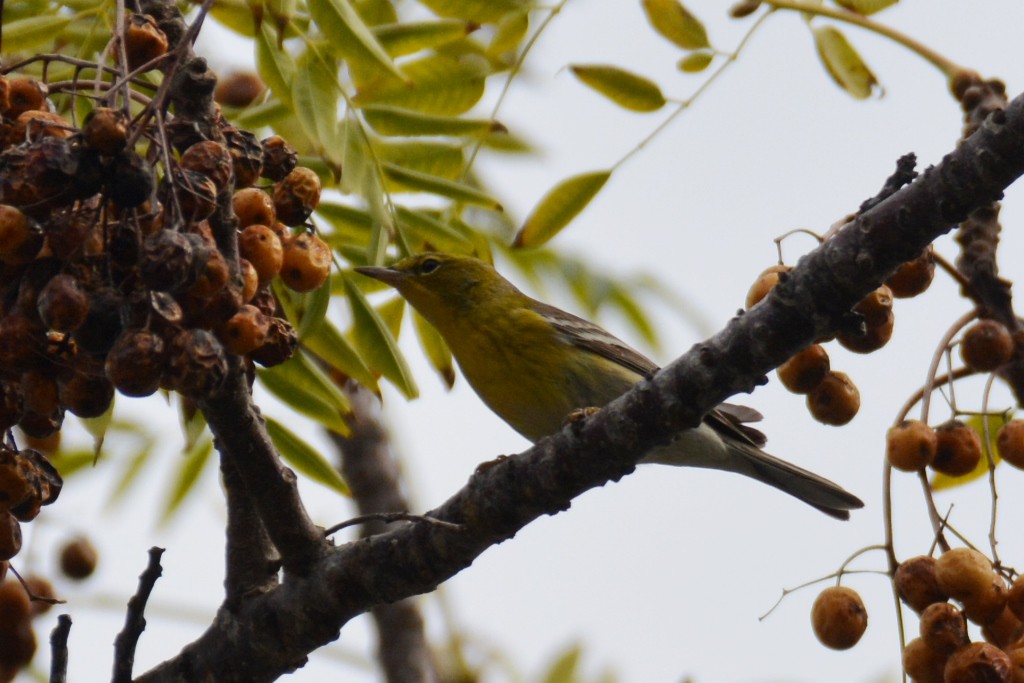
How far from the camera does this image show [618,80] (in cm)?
355

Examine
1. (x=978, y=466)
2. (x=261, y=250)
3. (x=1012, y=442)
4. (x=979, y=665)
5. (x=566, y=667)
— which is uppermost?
(x=261, y=250)

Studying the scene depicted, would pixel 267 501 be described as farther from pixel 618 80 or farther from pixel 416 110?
pixel 618 80

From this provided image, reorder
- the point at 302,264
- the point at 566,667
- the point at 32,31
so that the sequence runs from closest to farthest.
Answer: the point at 302,264 → the point at 32,31 → the point at 566,667

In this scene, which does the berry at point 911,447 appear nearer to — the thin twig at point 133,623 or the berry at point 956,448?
the berry at point 956,448

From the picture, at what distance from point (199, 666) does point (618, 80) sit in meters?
1.93

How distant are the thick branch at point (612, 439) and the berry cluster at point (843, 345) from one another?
28 centimetres

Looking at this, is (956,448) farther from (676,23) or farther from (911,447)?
(676,23)

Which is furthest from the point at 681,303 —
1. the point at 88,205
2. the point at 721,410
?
the point at 88,205

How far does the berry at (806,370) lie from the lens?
321 centimetres

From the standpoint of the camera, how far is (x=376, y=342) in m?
3.31

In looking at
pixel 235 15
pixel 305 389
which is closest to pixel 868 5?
pixel 235 15

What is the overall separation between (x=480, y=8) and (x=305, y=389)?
114 cm

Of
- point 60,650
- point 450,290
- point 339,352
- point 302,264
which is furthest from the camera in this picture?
point 450,290

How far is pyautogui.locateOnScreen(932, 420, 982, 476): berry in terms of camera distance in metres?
3.21
